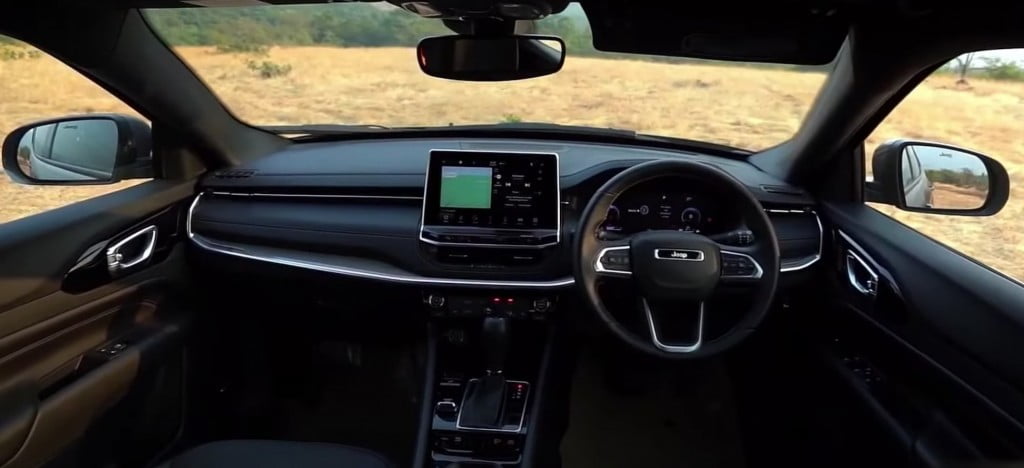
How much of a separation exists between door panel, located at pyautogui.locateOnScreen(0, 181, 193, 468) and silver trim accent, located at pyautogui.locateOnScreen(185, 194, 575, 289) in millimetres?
78

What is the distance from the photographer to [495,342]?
3.29 metres

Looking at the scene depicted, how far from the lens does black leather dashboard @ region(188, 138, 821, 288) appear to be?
318 centimetres

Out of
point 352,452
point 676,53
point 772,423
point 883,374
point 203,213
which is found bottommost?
point 772,423

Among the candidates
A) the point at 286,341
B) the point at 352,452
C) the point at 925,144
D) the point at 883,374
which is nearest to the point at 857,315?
the point at 883,374

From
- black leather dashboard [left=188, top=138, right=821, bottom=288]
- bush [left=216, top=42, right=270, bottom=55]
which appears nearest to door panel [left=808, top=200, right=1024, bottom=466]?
black leather dashboard [left=188, top=138, right=821, bottom=288]

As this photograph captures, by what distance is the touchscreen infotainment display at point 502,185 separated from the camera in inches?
124

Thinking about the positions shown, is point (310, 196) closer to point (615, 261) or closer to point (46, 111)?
point (46, 111)

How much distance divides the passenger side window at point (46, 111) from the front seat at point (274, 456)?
38.8 inches

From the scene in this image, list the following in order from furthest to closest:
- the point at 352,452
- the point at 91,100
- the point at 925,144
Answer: the point at 91,100, the point at 925,144, the point at 352,452

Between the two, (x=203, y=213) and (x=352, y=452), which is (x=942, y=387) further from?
(x=203, y=213)

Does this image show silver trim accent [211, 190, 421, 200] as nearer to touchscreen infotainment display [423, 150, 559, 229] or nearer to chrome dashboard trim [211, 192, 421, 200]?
chrome dashboard trim [211, 192, 421, 200]

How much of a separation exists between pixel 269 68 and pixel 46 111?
146 cm

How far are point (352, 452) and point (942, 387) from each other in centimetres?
165

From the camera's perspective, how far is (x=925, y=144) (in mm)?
2789
